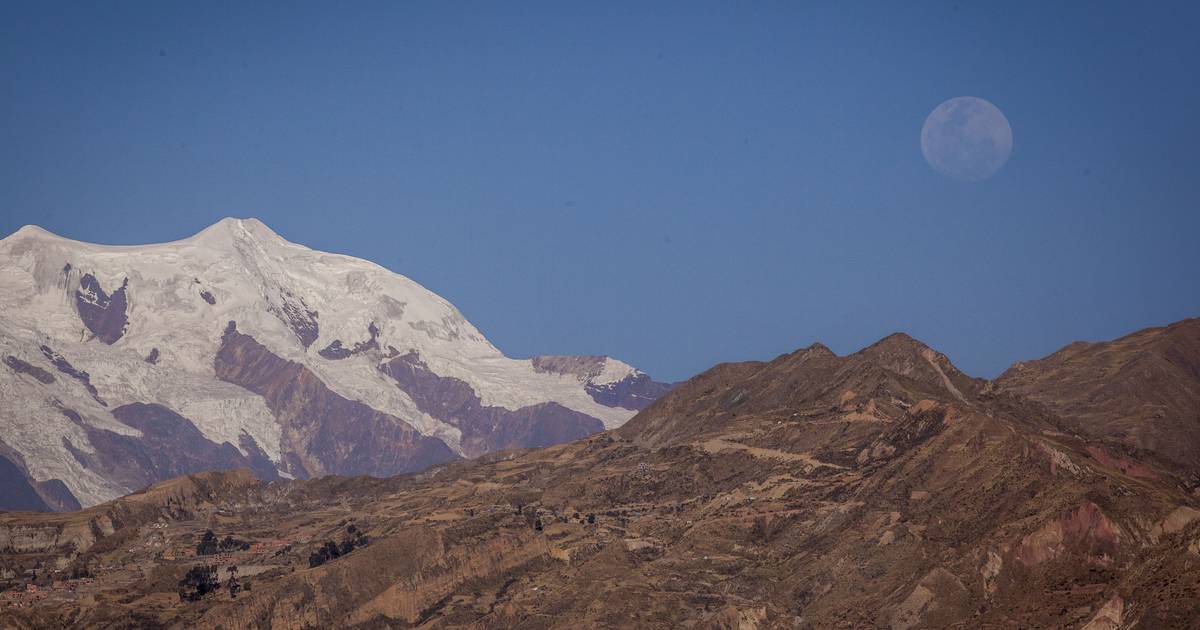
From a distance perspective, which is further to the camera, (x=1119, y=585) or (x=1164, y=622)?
(x=1119, y=585)

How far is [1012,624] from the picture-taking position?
649 feet

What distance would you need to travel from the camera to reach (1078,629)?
616 feet

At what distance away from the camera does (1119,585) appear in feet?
634

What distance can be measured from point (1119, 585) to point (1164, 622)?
15.8m

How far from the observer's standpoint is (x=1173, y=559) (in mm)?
189000

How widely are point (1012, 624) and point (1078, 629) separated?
36.2ft

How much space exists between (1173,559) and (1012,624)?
18063mm

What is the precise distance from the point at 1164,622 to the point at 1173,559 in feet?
42.6

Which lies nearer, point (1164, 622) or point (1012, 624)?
point (1164, 622)

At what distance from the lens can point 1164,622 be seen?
17750 centimetres

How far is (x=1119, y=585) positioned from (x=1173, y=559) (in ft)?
21.9
